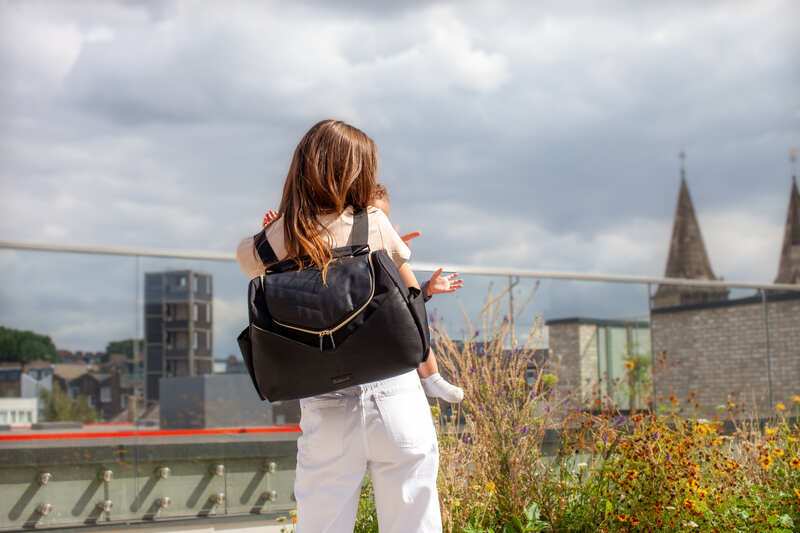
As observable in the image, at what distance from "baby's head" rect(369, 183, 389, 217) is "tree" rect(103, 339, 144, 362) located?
284 centimetres

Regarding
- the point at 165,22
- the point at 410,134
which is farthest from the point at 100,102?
the point at 410,134

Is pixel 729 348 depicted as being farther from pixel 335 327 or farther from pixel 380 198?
pixel 335 327

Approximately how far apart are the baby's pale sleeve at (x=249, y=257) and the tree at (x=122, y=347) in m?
2.73

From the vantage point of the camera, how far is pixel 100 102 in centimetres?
9569

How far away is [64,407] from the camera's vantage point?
4.45m

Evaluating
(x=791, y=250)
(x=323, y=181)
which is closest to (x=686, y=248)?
(x=791, y=250)

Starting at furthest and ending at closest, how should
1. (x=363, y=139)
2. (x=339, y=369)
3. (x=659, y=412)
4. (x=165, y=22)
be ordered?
Answer: (x=165, y=22) → (x=659, y=412) → (x=363, y=139) → (x=339, y=369)

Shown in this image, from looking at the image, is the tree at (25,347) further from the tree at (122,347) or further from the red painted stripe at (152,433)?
the red painted stripe at (152,433)

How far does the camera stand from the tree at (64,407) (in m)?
4.41

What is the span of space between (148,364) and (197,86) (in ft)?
310

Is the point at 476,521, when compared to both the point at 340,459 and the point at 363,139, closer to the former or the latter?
the point at 340,459

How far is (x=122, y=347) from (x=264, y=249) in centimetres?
290

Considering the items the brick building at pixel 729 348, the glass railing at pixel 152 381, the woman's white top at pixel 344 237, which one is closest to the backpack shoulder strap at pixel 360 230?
the woman's white top at pixel 344 237

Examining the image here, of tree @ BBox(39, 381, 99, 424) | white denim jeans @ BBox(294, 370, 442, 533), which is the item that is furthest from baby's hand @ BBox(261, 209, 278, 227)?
tree @ BBox(39, 381, 99, 424)
